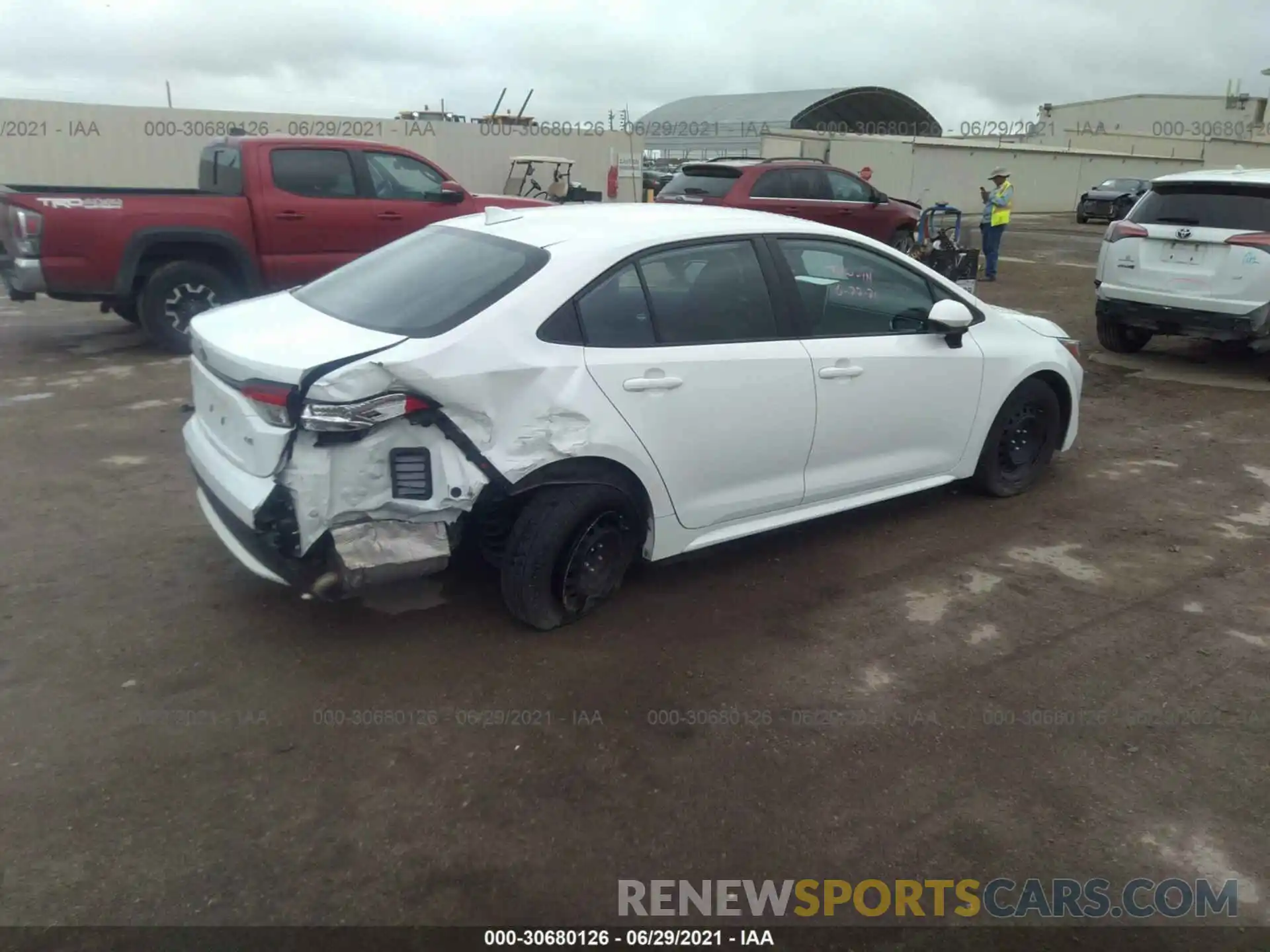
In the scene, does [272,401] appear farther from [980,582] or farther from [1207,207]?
[1207,207]

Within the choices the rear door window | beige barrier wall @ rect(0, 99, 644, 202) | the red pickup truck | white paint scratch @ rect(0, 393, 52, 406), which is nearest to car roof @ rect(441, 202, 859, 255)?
the red pickup truck

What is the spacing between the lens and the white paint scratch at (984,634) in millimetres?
3932

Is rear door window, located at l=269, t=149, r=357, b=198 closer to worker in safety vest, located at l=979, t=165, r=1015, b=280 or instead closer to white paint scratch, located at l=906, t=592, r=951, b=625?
white paint scratch, located at l=906, t=592, r=951, b=625

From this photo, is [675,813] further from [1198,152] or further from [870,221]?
[1198,152]

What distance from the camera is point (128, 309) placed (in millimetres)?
8484

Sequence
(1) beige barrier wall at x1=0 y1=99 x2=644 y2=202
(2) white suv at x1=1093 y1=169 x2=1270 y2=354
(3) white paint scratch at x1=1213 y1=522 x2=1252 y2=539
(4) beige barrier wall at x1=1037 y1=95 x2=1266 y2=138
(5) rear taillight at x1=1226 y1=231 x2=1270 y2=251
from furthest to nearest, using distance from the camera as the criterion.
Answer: (4) beige barrier wall at x1=1037 y1=95 x2=1266 y2=138
(1) beige barrier wall at x1=0 y1=99 x2=644 y2=202
(2) white suv at x1=1093 y1=169 x2=1270 y2=354
(5) rear taillight at x1=1226 y1=231 x2=1270 y2=251
(3) white paint scratch at x1=1213 y1=522 x2=1252 y2=539

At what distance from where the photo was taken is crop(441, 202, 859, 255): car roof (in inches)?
153

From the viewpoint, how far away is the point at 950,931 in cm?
254

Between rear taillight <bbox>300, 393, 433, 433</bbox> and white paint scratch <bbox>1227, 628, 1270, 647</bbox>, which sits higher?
rear taillight <bbox>300, 393, 433, 433</bbox>

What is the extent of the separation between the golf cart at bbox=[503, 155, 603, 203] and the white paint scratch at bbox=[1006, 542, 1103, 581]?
48.2 ft

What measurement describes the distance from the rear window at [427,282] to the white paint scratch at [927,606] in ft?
7.03

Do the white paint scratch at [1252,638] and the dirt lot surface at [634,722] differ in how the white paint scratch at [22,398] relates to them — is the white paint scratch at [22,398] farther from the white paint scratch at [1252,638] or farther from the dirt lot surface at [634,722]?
the white paint scratch at [1252,638]

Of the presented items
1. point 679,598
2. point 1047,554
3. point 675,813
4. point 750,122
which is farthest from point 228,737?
point 750,122

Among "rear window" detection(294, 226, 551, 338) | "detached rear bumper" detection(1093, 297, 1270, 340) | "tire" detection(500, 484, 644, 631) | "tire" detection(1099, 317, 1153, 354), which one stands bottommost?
"tire" detection(500, 484, 644, 631)
